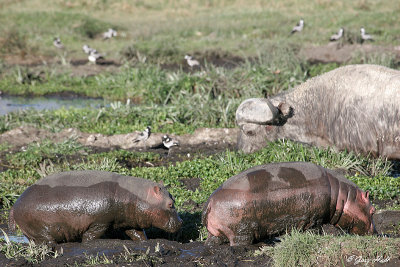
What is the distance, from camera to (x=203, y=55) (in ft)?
71.7

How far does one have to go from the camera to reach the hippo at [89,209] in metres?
6.21

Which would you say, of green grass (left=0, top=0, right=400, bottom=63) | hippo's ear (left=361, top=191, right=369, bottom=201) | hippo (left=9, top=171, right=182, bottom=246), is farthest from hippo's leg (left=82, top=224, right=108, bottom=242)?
green grass (left=0, top=0, right=400, bottom=63)

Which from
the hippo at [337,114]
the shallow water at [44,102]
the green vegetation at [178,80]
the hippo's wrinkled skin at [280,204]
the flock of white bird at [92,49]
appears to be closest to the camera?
the hippo's wrinkled skin at [280,204]

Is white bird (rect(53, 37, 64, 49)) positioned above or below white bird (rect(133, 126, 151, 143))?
below

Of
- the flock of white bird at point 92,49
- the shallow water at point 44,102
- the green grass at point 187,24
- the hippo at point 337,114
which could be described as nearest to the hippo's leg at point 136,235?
the hippo at point 337,114

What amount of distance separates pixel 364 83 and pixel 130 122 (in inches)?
197

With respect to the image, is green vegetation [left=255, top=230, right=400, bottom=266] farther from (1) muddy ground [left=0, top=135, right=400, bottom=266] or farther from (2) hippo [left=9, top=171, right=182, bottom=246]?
(2) hippo [left=9, top=171, right=182, bottom=246]

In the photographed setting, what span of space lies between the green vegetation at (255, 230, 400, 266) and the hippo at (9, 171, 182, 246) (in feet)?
4.80

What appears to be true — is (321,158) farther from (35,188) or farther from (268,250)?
(35,188)

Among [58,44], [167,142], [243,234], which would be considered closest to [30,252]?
[243,234]

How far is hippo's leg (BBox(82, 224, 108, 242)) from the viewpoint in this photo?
628 centimetres

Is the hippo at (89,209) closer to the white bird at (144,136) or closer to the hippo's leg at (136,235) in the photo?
the hippo's leg at (136,235)

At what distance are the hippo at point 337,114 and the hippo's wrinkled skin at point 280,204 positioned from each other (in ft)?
9.93

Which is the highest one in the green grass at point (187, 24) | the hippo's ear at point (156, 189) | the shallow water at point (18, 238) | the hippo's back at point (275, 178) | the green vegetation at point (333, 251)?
the hippo's back at point (275, 178)
